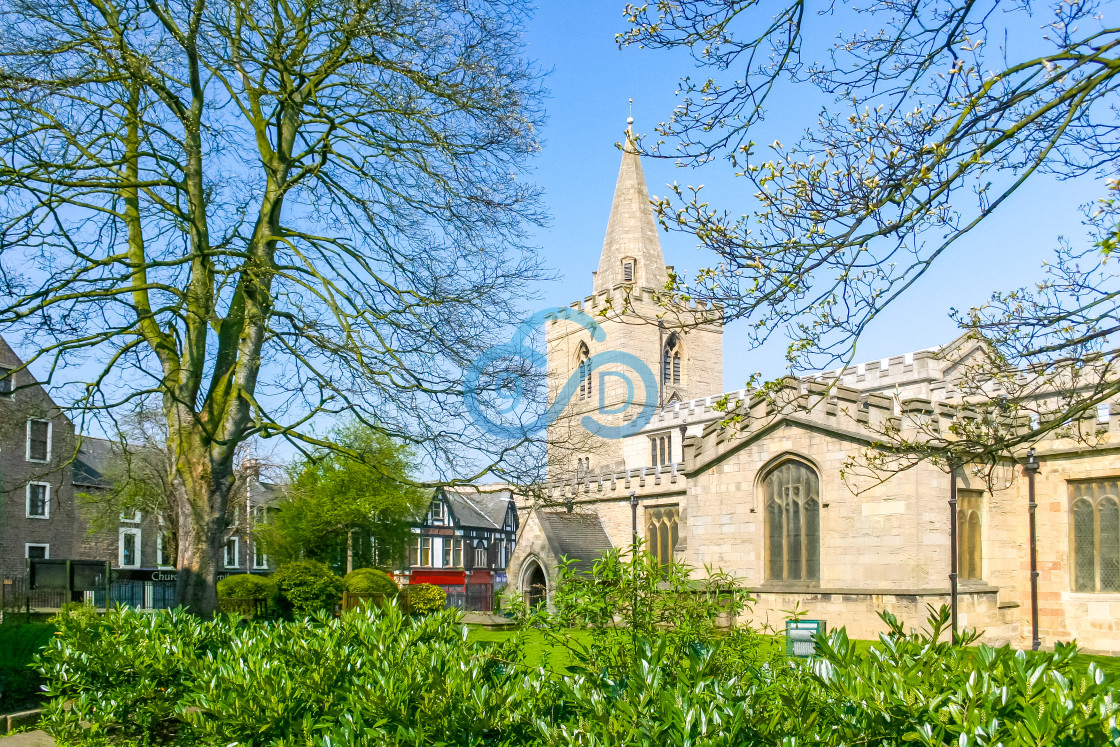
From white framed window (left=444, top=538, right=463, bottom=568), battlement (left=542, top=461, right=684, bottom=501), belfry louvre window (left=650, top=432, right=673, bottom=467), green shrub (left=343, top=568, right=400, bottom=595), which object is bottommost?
white framed window (left=444, top=538, right=463, bottom=568)

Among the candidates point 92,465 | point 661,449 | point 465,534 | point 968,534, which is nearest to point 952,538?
point 968,534

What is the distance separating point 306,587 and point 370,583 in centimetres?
219

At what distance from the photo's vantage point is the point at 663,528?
1222 inches

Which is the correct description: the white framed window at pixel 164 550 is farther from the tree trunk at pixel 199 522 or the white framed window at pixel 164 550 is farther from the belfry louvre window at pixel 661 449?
the tree trunk at pixel 199 522

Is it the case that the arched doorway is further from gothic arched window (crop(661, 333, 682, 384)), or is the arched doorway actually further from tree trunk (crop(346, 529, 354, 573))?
gothic arched window (crop(661, 333, 682, 384))

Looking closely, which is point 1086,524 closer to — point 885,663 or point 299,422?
point 299,422

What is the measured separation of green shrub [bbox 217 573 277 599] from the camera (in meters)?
24.0

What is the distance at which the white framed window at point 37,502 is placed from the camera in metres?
36.3

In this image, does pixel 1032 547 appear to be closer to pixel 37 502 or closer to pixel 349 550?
pixel 349 550

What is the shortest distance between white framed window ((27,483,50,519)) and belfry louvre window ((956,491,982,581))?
33.5 meters

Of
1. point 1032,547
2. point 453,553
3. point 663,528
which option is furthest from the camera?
point 453,553

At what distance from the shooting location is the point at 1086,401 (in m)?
6.52

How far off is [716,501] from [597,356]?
2938 centimetres

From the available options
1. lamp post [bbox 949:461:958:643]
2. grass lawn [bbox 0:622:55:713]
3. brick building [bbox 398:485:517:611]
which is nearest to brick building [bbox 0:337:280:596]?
brick building [bbox 398:485:517:611]
